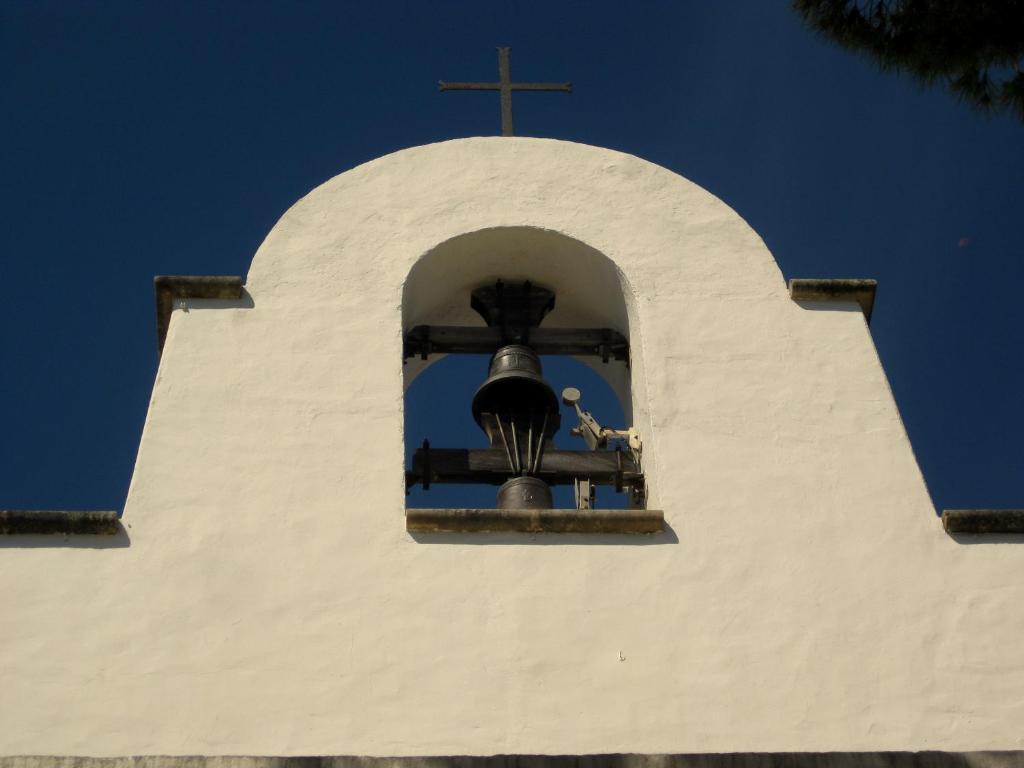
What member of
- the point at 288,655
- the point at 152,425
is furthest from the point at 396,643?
the point at 152,425

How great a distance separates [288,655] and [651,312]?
2677 mm

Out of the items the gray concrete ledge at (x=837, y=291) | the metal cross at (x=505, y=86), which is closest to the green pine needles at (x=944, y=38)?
the gray concrete ledge at (x=837, y=291)

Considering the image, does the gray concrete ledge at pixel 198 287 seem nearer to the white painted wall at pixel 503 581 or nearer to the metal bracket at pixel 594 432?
the white painted wall at pixel 503 581

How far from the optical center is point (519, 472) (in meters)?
8.95

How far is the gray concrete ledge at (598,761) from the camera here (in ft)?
19.3

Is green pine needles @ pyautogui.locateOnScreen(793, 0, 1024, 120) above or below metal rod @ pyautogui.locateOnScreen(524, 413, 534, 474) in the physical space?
above

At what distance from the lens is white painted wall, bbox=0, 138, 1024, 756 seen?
A: 7.08 meters

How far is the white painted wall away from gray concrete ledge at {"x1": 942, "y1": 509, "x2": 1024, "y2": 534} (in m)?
0.06

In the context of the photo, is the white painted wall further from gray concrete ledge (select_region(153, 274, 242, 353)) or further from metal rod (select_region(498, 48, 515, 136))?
metal rod (select_region(498, 48, 515, 136))

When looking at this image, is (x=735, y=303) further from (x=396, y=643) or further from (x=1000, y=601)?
(x=396, y=643)

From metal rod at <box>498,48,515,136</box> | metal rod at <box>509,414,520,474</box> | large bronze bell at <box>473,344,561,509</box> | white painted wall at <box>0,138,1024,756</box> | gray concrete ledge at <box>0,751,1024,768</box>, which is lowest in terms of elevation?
gray concrete ledge at <box>0,751,1024,768</box>

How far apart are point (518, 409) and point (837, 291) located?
160 centimetres

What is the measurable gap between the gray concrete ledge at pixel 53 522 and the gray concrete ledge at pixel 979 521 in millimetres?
3361

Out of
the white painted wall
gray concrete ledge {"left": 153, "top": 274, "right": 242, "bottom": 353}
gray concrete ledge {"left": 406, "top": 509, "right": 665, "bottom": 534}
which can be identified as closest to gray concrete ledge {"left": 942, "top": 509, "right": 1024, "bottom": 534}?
the white painted wall
